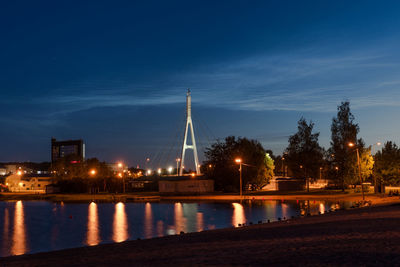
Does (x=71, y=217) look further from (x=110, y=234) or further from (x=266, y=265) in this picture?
(x=266, y=265)

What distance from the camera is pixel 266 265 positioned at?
12.9 meters

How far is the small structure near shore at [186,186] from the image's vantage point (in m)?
88.6

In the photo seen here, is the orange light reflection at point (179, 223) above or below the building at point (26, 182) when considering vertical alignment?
below

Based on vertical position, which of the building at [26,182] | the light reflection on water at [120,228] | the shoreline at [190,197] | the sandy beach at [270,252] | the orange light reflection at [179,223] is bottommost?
the orange light reflection at [179,223]

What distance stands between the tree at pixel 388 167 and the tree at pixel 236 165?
28.5 metres

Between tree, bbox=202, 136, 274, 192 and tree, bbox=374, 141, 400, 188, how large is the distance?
28.5m

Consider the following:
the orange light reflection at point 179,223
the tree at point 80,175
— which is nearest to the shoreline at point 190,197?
the tree at point 80,175

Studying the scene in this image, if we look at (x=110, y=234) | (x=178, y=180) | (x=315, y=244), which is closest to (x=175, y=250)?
(x=315, y=244)

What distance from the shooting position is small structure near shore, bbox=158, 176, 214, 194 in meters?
88.6

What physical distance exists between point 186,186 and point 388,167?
132ft

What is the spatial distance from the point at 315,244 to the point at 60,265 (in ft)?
32.3

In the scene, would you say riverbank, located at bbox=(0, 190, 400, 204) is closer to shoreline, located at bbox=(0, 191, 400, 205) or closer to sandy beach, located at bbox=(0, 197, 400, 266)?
shoreline, located at bbox=(0, 191, 400, 205)

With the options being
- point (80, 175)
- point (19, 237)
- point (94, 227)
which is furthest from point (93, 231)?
point (80, 175)

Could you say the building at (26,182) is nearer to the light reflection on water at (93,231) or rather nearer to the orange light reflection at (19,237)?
the orange light reflection at (19,237)
